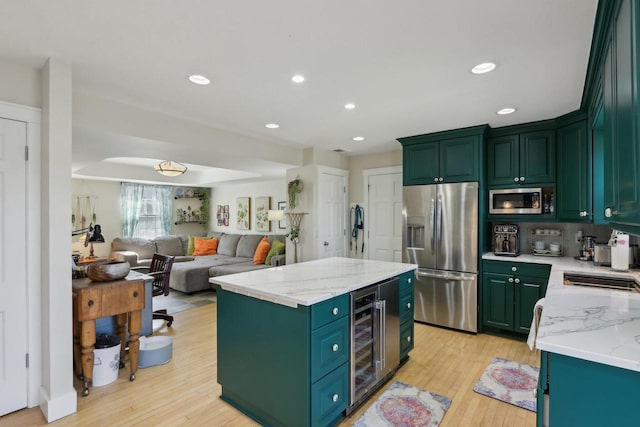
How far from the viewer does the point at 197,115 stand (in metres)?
3.22

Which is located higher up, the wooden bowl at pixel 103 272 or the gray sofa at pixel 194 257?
the wooden bowl at pixel 103 272

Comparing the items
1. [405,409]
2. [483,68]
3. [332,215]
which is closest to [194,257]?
[332,215]

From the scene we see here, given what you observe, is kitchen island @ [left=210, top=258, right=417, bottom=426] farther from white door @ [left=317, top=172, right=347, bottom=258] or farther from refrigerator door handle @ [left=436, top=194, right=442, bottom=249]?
white door @ [left=317, top=172, right=347, bottom=258]

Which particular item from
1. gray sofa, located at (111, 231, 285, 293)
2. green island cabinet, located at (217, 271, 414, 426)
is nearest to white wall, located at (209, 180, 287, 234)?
gray sofa, located at (111, 231, 285, 293)

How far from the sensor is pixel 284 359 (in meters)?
1.96

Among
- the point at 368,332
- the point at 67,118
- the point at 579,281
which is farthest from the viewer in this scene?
the point at 579,281

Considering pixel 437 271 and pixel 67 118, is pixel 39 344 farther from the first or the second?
pixel 437 271

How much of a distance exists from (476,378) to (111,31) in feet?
11.8

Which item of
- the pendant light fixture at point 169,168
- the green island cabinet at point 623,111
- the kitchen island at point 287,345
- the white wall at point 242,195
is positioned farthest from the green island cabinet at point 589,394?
the white wall at point 242,195

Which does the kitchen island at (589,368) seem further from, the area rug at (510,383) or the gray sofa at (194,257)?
the gray sofa at (194,257)

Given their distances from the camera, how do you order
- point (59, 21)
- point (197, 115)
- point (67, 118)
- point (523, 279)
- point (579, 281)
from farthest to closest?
point (523, 279) → point (197, 115) → point (579, 281) → point (67, 118) → point (59, 21)

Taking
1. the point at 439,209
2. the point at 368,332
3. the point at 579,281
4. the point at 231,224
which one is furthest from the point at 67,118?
the point at 231,224

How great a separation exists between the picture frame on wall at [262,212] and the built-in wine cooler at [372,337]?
4.94m

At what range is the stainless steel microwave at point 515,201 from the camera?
3.55m
